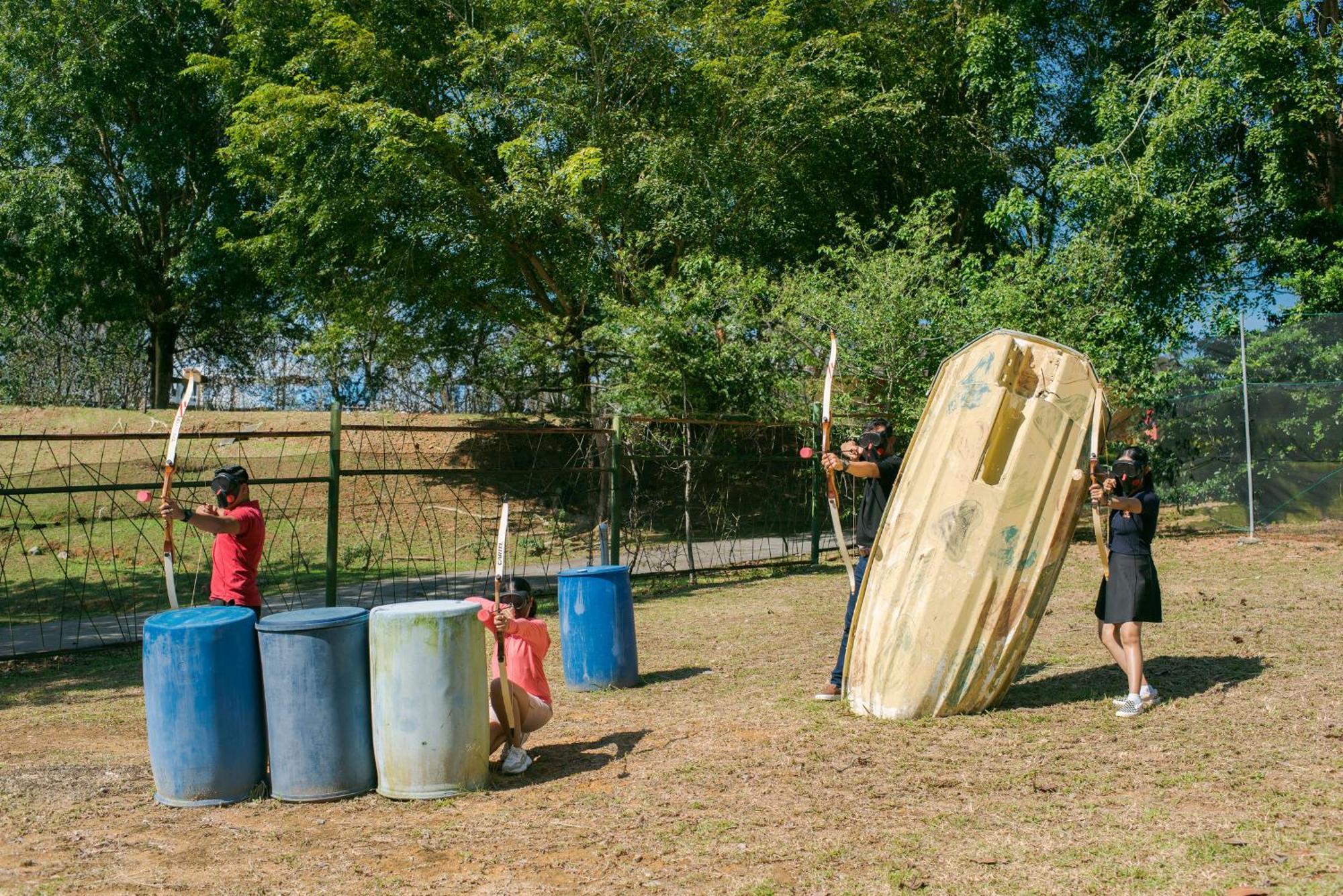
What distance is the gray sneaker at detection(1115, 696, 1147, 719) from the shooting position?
6488 millimetres

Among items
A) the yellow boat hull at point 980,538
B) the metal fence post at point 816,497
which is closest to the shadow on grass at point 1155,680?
the yellow boat hull at point 980,538

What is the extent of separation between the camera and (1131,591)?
21.6 ft

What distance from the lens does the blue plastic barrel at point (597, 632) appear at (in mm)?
8047

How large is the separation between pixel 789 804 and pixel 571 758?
1561 mm

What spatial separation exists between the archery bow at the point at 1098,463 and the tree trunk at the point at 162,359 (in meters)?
26.7

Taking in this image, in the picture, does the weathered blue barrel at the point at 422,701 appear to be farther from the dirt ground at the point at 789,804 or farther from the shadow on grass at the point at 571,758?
the shadow on grass at the point at 571,758

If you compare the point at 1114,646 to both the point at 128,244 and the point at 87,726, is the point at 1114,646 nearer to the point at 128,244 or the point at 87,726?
the point at 87,726

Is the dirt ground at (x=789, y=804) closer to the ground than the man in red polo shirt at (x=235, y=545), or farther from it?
closer to the ground

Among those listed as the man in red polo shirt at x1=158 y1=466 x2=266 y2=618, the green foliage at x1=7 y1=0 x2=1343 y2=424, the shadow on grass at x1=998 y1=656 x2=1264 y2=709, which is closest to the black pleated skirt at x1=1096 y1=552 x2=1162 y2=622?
the shadow on grass at x1=998 y1=656 x2=1264 y2=709

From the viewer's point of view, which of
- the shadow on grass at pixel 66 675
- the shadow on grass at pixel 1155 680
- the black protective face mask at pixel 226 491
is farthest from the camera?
the shadow on grass at pixel 66 675

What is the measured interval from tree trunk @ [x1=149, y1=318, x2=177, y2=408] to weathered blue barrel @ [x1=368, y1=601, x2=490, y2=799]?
2572 centimetres

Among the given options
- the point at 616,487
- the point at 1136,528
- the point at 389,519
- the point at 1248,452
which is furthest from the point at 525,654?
the point at 1248,452

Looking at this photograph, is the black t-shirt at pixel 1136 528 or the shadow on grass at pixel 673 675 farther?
the shadow on grass at pixel 673 675

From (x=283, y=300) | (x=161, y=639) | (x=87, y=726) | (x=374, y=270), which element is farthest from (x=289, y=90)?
(x=161, y=639)
